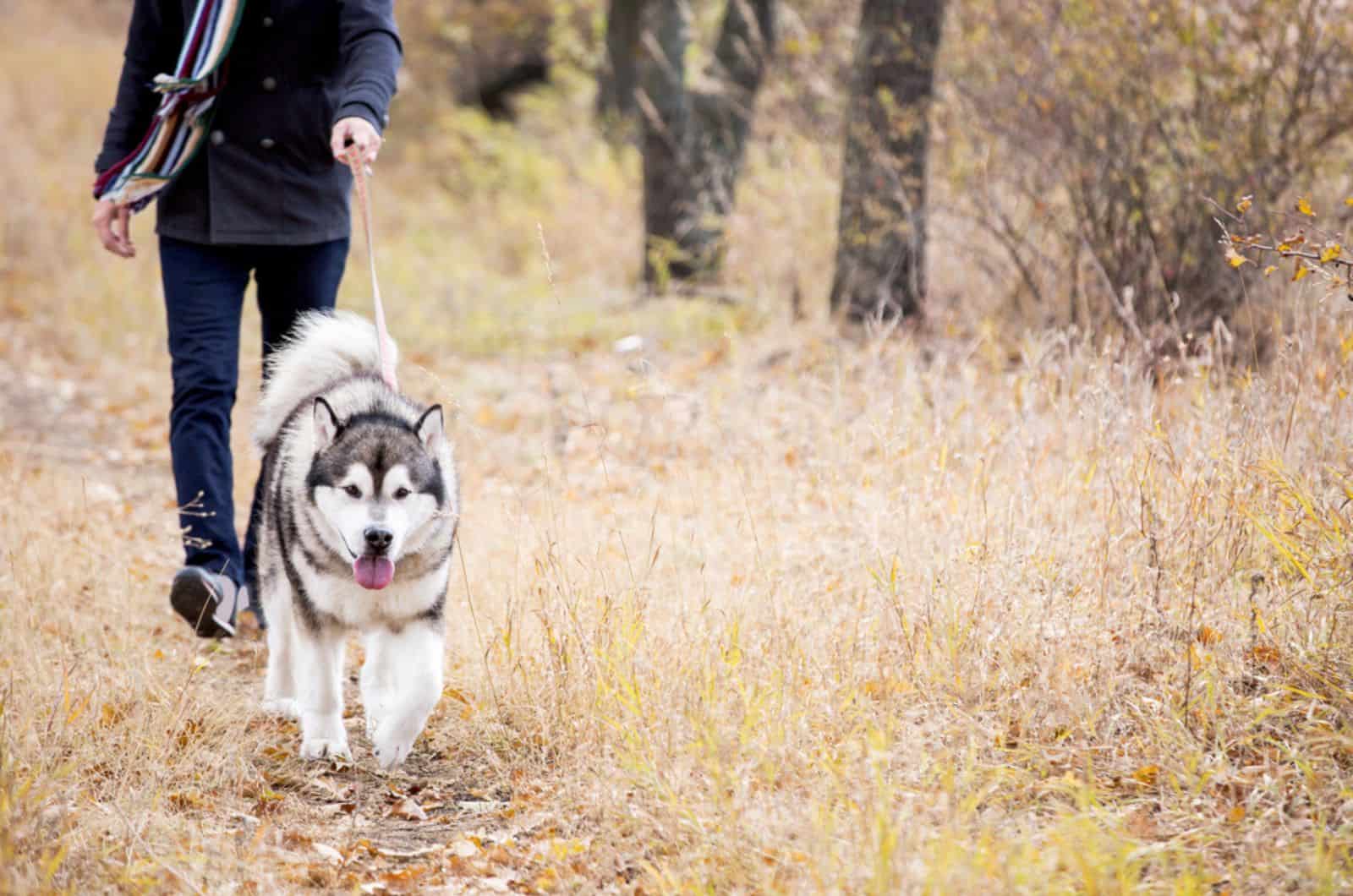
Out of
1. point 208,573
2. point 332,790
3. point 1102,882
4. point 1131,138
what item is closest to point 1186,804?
point 1102,882

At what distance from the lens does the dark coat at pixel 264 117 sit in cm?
397

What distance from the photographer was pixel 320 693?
11.3 feet

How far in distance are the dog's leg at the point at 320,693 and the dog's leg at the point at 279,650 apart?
23cm

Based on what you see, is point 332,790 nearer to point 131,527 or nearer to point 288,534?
point 288,534

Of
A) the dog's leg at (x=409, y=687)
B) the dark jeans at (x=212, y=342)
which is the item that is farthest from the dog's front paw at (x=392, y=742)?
the dark jeans at (x=212, y=342)

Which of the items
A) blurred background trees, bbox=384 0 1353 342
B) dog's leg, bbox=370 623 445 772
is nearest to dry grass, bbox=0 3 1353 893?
dog's leg, bbox=370 623 445 772

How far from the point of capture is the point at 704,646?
3393 millimetres

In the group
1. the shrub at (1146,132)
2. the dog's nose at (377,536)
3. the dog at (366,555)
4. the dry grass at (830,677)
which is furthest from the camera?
the shrub at (1146,132)

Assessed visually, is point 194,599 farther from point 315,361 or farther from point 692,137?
point 692,137

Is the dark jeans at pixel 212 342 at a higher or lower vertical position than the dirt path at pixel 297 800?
higher

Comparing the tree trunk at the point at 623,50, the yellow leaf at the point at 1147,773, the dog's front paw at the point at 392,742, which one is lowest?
the dog's front paw at the point at 392,742

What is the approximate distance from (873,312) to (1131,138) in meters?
1.65

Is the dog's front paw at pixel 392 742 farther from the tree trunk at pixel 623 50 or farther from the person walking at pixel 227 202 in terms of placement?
the tree trunk at pixel 623 50

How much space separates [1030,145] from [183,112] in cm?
427
